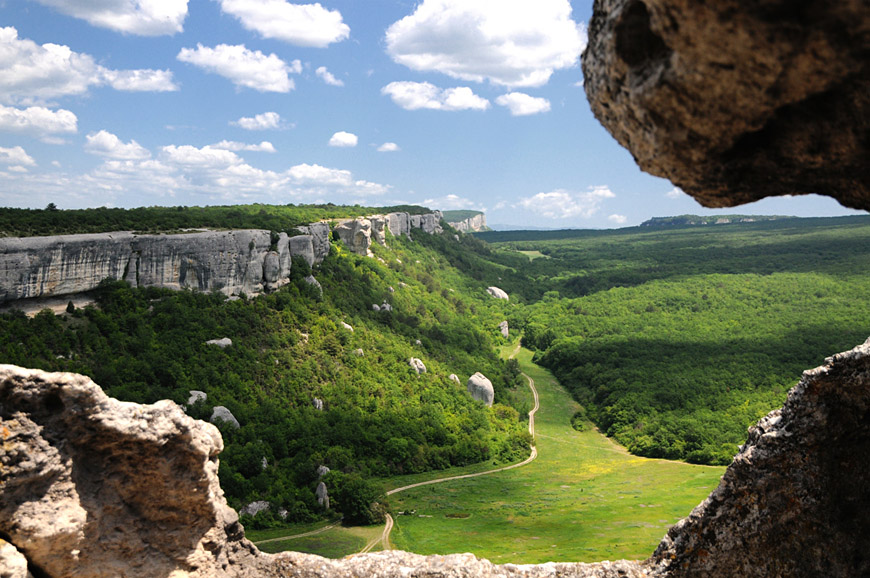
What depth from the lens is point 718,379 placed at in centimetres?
6844

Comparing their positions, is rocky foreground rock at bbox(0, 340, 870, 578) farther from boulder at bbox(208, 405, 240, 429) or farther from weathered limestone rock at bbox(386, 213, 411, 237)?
weathered limestone rock at bbox(386, 213, 411, 237)

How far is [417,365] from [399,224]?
50261mm

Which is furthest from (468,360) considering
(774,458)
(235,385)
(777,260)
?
(777,260)

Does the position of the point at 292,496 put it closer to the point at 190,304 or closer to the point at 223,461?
the point at 223,461

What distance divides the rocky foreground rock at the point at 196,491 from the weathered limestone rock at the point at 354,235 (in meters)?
70.2

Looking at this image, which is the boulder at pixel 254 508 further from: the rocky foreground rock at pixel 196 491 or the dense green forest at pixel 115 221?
the rocky foreground rock at pixel 196 491

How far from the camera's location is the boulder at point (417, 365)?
62.9 meters

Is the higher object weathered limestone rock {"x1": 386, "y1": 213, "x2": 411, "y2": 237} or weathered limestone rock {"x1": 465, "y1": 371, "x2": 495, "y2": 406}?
weathered limestone rock {"x1": 386, "y1": 213, "x2": 411, "y2": 237}

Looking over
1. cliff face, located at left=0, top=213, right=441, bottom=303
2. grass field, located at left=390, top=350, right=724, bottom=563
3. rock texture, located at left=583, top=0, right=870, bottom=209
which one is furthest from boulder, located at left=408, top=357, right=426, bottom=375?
rock texture, located at left=583, top=0, right=870, bottom=209

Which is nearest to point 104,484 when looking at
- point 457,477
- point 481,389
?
point 457,477

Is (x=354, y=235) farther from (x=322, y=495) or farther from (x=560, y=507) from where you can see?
(x=560, y=507)

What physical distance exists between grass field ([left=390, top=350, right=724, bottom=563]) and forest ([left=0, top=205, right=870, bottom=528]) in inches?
137

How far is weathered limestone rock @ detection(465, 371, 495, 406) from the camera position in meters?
66.7

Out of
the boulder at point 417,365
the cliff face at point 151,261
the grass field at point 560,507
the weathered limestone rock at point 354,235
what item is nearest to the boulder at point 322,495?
the grass field at point 560,507
